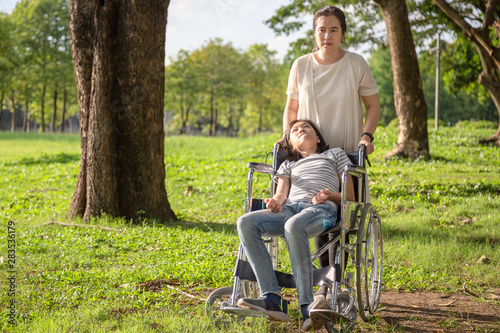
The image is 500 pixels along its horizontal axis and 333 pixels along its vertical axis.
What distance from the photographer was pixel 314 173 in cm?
382

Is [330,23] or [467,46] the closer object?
[330,23]

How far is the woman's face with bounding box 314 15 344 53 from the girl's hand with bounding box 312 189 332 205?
118 cm

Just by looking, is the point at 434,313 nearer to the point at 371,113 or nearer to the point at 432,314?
the point at 432,314

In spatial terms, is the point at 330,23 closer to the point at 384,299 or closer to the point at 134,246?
the point at 384,299

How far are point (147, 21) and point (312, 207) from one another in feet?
15.0

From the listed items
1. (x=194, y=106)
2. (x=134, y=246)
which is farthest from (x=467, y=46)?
(x=194, y=106)

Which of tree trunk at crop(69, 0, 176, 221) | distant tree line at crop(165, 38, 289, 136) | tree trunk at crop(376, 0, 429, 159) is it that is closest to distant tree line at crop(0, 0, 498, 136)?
distant tree line at crop(165, 38, 289, 136)

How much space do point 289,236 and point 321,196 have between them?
43cm

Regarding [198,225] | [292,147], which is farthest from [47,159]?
[292,147]

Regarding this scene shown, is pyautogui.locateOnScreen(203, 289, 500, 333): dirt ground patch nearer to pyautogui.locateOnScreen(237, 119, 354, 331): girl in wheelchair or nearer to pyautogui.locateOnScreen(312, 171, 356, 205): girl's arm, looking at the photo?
pyautogui.locateOnScreen(237, 119, 354, 331): girl in wheelchair

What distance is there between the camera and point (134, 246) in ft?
19.8

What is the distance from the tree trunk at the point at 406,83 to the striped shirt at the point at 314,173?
9.10 metres

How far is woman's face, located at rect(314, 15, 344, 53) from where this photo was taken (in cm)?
396

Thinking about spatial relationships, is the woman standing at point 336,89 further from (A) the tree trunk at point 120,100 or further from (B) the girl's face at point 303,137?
(A) the tree trunk at point 120,100
